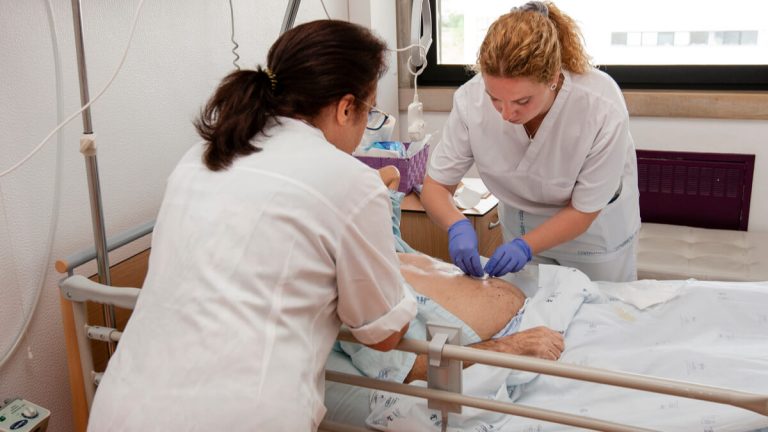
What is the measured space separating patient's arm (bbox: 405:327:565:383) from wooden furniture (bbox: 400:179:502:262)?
33.2 inches

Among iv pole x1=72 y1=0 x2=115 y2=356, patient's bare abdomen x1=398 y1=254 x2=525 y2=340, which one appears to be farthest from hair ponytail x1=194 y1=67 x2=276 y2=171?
patient's bare abdomen x1=398 y1=254 x2=525 y2=340

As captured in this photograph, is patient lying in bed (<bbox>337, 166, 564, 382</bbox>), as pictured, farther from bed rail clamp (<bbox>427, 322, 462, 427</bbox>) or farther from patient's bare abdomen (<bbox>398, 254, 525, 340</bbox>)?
bed rail clamp (<bbox>427, 322, 462, 427</bbox>)

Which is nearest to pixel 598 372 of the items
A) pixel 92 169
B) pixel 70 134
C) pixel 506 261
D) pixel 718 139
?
pixel 506 261

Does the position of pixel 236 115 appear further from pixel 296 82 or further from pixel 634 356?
pixel 634 356

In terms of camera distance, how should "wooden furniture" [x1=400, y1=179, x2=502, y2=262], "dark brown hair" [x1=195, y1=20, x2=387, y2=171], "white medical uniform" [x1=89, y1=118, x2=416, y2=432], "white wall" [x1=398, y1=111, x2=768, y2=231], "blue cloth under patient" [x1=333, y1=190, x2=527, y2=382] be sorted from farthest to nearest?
"white wall" [x1=398, y1=111, x2=768, y2=231] → "wooden furniture" [x1=400, y1=179, x2=502, y2=262] → "blue cloth under patient" [x1=333, y1=190, x2=527, y2=382] → "dark brown hair" [x1=195, y1=20, x2=387, y2=171] → "white medical uniform" [x1=89, y1=118, x2=416, y2=432]

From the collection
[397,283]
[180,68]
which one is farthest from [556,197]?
[180,68]

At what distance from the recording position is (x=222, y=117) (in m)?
1.14

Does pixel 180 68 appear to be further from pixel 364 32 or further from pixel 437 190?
pixel 364 32

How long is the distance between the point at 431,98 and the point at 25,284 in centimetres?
218

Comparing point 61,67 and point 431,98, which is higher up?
point 61,67

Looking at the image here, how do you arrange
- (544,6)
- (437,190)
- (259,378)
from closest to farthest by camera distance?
(259,378) < (544,6) < (437,190)

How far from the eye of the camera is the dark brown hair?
1123mm

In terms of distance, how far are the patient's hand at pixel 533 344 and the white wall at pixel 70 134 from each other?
99 cm

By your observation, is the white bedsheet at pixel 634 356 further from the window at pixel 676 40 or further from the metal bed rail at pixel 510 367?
the window at pixel 676 40
